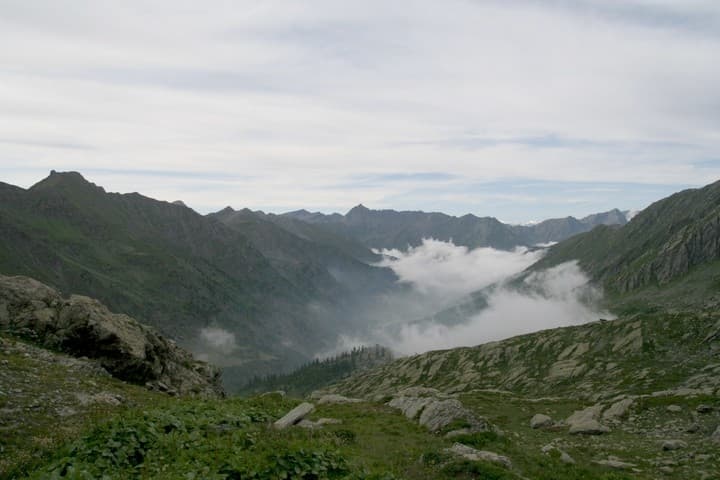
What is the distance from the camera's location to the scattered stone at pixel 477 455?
73.5 ft

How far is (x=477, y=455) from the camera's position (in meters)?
23.1

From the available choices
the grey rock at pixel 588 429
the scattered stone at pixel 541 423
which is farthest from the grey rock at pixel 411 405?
the scattered stone at pixel 541 423

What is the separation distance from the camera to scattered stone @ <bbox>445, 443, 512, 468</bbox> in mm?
22406

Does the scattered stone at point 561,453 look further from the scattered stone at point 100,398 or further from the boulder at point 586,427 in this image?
the scattered stone at point 100,398

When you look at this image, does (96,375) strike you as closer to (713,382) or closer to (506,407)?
(506,407)

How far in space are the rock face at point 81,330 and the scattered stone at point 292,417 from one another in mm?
19506

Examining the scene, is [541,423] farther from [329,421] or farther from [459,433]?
[329,421]

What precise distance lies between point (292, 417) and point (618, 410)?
38.3 metres

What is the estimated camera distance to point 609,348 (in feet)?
436

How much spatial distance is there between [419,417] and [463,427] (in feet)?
15.4

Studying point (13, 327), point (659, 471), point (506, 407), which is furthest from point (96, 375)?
point (506, 407)

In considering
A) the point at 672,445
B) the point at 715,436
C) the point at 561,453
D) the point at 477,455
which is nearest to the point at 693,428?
the point at 715,436

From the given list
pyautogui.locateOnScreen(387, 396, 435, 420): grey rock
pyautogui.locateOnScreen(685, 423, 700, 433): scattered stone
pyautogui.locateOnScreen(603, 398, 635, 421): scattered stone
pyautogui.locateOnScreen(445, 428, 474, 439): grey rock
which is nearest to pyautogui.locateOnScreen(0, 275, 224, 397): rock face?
pyautogui.locateOnScreen(387, 396, 435, 420): grey rock

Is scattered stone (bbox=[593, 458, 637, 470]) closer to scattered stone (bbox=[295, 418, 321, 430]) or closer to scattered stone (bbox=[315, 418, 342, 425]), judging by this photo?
scattered stone (bbox=[315, 418, 342, 425])
